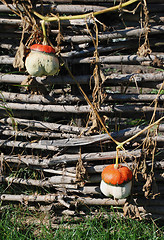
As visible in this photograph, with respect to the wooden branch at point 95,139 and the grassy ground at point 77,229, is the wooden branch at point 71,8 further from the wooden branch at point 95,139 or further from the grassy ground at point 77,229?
the grassy ground at point 77,229

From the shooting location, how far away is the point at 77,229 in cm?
217

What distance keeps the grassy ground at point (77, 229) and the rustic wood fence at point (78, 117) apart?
0.36 ft

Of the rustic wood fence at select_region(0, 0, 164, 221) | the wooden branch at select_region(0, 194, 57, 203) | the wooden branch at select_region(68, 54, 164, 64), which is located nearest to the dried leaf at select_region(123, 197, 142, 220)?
the rustic wood fence at select_region(0, 0, 164, 221)

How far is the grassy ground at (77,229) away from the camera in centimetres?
212

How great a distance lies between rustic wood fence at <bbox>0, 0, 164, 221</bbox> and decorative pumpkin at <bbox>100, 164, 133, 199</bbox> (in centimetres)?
32

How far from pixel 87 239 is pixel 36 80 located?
128 centimetres

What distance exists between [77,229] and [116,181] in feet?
2.21

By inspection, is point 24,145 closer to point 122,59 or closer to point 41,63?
point 41,63

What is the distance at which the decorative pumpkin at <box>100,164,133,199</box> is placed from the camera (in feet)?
5.75

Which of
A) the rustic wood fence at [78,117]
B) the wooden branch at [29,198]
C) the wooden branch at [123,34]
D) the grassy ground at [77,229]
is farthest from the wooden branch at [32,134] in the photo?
the wooden branch at [123,34]

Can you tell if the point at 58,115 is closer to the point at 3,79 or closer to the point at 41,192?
the point at 3,79

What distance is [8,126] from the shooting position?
8.02ft

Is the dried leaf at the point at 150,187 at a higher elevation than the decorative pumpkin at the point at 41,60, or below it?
below

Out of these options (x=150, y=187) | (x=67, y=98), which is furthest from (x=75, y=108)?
(x=150, y=187)
